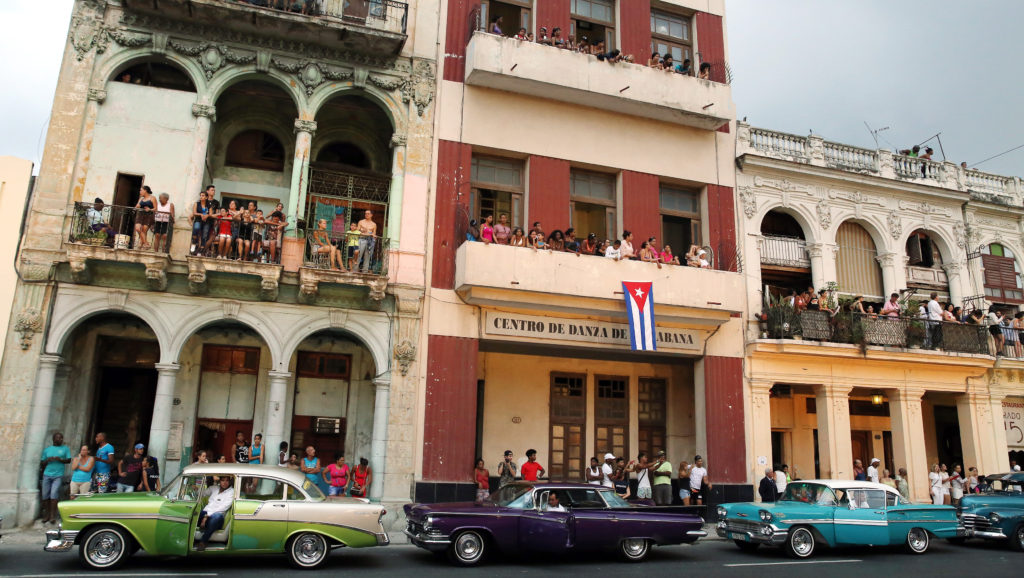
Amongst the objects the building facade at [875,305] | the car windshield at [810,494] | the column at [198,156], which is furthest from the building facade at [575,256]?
the column at [198,156]

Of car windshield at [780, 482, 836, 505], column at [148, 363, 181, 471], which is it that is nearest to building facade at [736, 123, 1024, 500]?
car windshield at [780, 482, 836, 505]

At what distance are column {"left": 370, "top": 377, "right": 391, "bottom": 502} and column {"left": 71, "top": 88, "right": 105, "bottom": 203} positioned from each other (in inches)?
296

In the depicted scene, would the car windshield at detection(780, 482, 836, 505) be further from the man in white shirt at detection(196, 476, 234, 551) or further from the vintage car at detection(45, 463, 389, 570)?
the man in white shirt at detection(196, 476, 234, 551)

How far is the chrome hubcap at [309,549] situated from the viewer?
1091cm

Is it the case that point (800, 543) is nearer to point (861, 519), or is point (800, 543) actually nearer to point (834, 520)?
point (834, 520)

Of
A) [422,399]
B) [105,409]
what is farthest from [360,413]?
[105,409]

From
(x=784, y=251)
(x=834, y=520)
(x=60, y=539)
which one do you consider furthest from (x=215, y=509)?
(x=784, y=251)

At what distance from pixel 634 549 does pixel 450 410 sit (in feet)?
19.1

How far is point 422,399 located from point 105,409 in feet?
26.0

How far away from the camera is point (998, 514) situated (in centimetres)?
1538

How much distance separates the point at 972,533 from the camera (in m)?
15.7

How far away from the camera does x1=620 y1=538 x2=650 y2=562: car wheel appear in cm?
1260

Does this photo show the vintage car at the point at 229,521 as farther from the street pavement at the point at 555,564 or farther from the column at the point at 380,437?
the column at the point at 380,437

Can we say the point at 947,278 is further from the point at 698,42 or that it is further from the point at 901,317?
the point at 698,42
